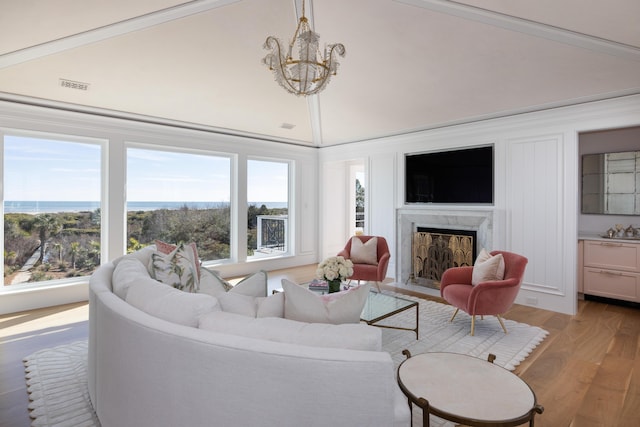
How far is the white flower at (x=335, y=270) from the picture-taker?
3369mm

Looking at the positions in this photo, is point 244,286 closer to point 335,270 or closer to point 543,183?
point 335,270

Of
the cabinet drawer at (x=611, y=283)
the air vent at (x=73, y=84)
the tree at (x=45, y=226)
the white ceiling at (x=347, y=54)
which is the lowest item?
the cabinet drawer at (x=611, y=283)

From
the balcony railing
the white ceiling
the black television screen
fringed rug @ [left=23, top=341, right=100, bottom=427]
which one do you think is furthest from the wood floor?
the balcony railing

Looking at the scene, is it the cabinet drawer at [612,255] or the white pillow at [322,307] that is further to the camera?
the cabinet drawer at [612,255]

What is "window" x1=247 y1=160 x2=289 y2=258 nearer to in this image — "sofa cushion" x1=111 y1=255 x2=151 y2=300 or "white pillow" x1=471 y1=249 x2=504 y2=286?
"sofa cushion" x1=111 y1=255 x2=151 y2=300

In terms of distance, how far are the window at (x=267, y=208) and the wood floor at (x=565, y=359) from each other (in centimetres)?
301

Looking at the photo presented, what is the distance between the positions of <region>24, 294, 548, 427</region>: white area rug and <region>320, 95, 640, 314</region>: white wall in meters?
1.01

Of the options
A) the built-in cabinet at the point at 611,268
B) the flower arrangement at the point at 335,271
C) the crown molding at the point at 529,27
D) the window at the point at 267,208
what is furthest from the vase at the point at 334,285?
the built-in cabinet at the point at 611,268

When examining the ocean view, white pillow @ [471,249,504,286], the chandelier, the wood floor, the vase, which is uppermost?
the chandelier

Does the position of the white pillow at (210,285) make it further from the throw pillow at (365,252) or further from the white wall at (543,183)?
the white wall at (543,183)

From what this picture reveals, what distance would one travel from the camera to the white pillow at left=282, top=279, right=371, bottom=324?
166cm

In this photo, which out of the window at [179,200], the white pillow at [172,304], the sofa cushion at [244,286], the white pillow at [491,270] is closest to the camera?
the white pillow at [172,304]

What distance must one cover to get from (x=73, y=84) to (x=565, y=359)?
5828 millimetres

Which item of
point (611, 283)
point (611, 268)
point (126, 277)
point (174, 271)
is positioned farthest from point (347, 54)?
point (611, 283)
